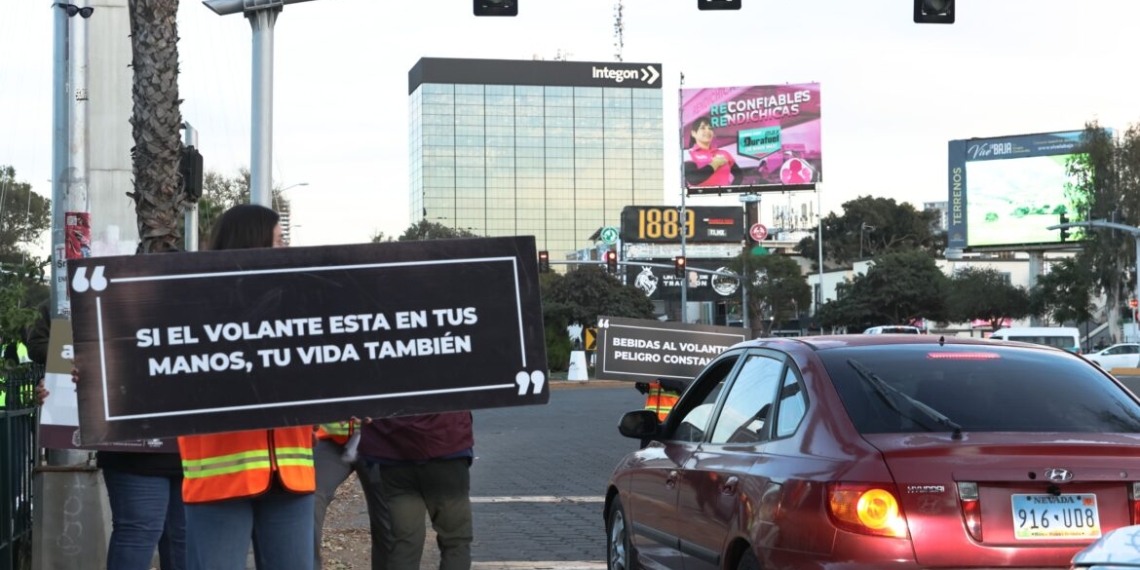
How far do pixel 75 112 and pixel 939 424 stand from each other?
25.6ft

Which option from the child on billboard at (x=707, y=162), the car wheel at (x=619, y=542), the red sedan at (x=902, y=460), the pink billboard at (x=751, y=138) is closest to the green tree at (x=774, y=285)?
the pink billboard at (x=751, y=138)

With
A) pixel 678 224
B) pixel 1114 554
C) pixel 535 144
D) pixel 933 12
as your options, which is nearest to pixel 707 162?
pixel 678 224

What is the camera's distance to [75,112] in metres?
11.1

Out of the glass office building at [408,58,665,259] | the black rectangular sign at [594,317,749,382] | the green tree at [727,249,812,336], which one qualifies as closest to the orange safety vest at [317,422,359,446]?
the black rectangular sign at [594,317,749,382]

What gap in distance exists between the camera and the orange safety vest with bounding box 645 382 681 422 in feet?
51.1

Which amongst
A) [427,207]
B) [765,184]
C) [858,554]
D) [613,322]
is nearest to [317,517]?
[858,554]

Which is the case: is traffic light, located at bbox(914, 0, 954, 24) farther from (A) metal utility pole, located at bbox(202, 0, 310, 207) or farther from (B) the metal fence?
(B) the metal fence

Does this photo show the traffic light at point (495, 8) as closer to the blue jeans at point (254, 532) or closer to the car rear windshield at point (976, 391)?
the car rear windshield at point (976, 391)

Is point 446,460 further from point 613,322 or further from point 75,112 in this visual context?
point 613,322

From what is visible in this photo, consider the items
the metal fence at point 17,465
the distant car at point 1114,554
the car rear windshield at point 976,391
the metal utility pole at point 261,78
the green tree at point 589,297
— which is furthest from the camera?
the green tree at point 589,297

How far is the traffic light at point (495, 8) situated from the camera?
1631 centimetres

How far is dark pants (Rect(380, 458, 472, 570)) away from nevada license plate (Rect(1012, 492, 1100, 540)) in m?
2.65

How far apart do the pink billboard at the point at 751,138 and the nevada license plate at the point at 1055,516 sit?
9641 cm

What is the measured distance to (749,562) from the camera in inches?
225
